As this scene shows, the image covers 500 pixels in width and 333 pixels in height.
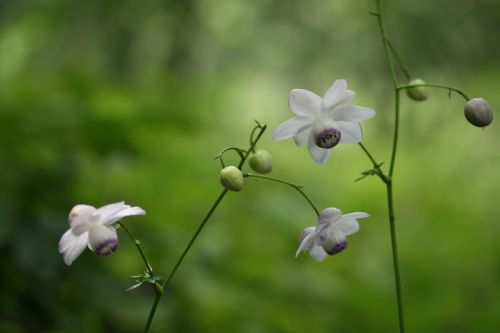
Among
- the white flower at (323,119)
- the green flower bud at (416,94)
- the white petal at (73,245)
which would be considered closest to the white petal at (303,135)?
the white flower at (323,119)

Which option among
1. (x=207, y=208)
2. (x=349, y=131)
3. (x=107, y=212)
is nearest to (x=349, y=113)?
(x=349, y=131)

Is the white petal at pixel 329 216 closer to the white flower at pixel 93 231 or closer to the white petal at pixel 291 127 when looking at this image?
the white petal at pixel 291 127

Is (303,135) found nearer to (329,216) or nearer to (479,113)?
(329,216)

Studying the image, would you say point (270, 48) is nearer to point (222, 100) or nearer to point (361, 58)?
point (361, 58)

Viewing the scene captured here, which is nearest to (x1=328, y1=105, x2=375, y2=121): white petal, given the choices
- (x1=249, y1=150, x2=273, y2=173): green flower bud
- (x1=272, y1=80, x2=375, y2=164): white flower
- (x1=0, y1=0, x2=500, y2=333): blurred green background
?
(x1=272, y1=80, x2=375, y2=164): white flower

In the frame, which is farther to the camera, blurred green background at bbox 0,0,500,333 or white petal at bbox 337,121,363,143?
blurred green background at bbox 0,0,500,333

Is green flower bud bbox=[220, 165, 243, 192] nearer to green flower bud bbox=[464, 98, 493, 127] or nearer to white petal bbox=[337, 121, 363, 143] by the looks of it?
white petal bbox=[337, 121, 363, 143]

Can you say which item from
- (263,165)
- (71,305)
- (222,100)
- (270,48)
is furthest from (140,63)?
(263,165)
